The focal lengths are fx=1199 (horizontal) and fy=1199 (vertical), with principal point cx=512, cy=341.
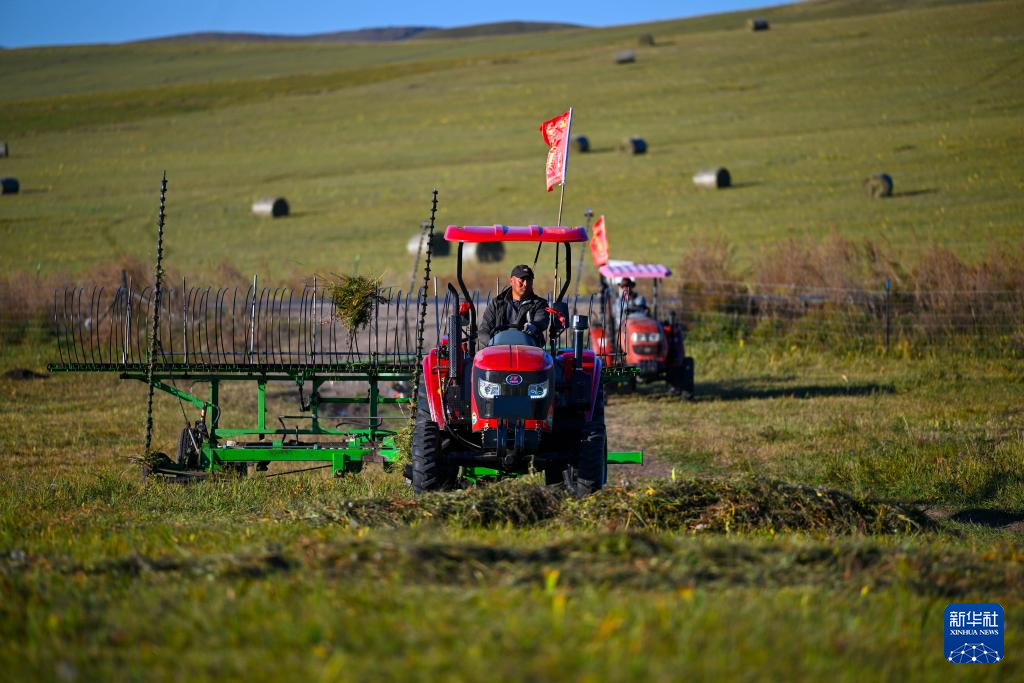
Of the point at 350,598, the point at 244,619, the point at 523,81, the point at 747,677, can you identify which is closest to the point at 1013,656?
the point at 747,677

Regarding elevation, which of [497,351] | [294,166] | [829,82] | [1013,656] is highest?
[829,82]

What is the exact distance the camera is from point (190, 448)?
1085 centimetres

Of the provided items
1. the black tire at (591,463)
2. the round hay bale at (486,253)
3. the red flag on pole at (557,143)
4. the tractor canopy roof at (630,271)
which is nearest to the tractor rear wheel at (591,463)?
the black tire at (591,463)

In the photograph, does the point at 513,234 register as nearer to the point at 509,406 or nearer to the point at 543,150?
the point at 509,406

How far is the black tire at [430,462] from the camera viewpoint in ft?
28.2

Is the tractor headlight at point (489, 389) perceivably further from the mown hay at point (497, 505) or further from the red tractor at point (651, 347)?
the red tractor at point (651, 347)

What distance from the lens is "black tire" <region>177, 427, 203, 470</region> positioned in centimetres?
1062

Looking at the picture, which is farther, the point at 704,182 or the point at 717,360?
the point at 704,182

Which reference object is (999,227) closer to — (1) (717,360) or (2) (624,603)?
(1) (717,360)

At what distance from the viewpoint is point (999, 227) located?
27500 millimetres

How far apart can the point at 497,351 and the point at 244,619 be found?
394cm

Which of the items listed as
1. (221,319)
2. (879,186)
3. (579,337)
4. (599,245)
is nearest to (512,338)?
(579,337)

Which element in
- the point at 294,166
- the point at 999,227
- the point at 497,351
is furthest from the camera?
the point at 294,166

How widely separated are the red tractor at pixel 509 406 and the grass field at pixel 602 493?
48 cm
